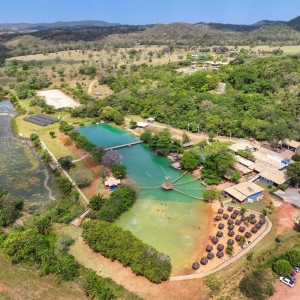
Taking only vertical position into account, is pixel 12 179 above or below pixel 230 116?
below

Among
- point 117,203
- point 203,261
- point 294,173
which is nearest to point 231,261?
point 203,261

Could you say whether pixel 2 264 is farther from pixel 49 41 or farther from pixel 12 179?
pixel 49 41

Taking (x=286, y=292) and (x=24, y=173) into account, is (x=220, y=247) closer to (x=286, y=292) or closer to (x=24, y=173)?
(x=286, y=292)

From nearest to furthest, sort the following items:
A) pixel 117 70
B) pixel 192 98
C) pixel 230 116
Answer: pixel 230 116
pixel 192 98
pixel 117 70

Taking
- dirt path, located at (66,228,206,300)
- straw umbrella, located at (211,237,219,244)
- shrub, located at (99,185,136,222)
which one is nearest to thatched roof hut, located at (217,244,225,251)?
straw umbrella, located at (211,237,219,244)

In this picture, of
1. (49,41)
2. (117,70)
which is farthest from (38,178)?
(49,41)

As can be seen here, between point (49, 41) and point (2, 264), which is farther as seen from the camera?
point (49, 41)

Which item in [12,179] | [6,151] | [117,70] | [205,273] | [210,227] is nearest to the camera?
[205,273]

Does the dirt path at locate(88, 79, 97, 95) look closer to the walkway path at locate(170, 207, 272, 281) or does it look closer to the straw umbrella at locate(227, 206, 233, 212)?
the straw umbrella at locate(227, 206, 233, 212)
